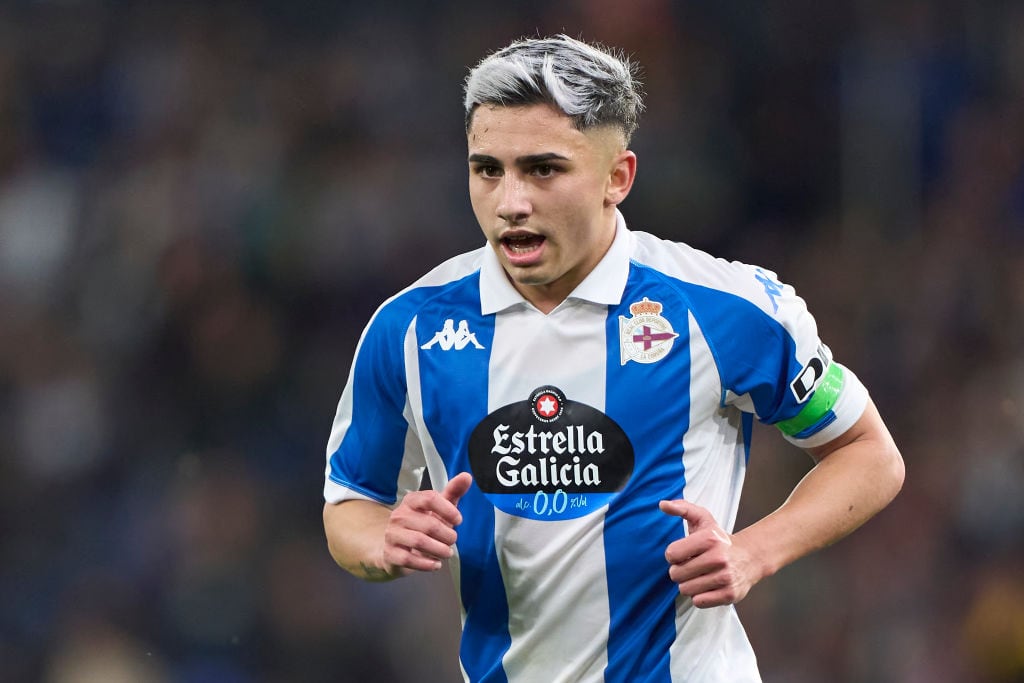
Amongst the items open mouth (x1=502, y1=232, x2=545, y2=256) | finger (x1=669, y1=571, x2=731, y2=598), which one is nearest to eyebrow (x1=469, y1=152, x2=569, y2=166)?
open mouth (x1=502, y1=232, x2=545, y2=256)

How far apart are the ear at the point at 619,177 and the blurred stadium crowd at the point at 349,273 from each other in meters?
3.36

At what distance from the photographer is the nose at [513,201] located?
2.96m

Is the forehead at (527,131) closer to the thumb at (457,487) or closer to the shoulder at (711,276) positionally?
the shoulder at (711,276)

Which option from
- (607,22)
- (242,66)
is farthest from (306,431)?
(607,22)

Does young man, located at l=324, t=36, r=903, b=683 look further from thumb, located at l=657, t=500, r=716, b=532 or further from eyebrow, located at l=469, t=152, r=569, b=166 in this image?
thumb, located at l=657, t=500, r=716, b=532

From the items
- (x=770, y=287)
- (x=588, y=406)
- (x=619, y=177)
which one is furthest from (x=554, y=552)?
(x=619, y=177)

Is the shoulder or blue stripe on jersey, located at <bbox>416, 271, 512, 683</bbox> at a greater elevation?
the shoulder

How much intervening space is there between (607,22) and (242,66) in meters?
1.94

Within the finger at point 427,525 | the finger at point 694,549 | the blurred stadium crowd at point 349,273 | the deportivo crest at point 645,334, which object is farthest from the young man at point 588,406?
the blurred stadium crowd at point 349,273

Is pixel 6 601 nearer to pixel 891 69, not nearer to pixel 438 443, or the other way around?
pixel 438 443

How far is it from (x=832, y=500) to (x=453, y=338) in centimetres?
93

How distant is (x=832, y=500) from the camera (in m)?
3.01

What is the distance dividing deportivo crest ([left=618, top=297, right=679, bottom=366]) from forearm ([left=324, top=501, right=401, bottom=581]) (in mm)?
689

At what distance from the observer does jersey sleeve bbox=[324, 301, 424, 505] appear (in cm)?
321
